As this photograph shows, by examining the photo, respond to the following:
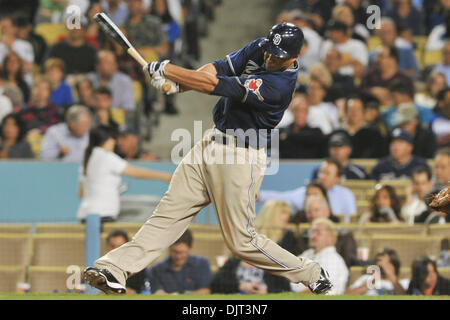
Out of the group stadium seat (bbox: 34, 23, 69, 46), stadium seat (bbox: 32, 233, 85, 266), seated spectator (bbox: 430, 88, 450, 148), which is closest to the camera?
stadium seat (bbox: 32, 233, 85, 266)

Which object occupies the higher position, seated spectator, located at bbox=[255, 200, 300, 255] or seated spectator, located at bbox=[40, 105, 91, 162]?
seated spectator, located at bbox=[40, 105, 91, 162]

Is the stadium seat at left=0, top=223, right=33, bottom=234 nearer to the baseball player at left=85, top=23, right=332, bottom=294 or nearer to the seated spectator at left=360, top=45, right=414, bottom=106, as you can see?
the baseball player at left=85, top=23, right=332, bottom=294

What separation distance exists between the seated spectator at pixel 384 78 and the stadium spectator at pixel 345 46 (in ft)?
0.81

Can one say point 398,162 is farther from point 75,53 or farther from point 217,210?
point 75,53

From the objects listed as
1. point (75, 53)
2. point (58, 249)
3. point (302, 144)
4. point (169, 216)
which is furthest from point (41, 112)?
point (169, 216)

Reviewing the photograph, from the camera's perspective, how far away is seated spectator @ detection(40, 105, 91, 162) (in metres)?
11.5

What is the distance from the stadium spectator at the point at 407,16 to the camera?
1422 cm

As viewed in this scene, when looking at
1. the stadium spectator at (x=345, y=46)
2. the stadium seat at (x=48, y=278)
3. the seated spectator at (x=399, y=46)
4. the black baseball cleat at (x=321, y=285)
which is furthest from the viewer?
the seated spectator at (x=399, y=46)

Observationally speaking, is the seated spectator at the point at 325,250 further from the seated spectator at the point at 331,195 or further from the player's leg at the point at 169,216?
the player's leg at the point at 169,216

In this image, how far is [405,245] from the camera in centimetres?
907

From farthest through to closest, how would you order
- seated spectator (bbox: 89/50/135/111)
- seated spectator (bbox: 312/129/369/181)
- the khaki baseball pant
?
seated spectator (bbox: 89/50/135/111)
seated spectator (bbox: 312/129/369/181)
the khaki baseball pant

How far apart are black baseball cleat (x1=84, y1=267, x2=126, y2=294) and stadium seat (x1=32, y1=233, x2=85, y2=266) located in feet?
A: 9.07

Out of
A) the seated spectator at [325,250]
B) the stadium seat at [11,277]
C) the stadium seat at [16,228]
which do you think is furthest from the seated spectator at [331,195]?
the stadium seat at [11,277]

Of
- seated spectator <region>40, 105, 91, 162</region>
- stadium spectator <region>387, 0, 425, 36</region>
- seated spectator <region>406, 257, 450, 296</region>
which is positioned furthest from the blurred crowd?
seated spectator <region>406, 257, 450, 296</region>
